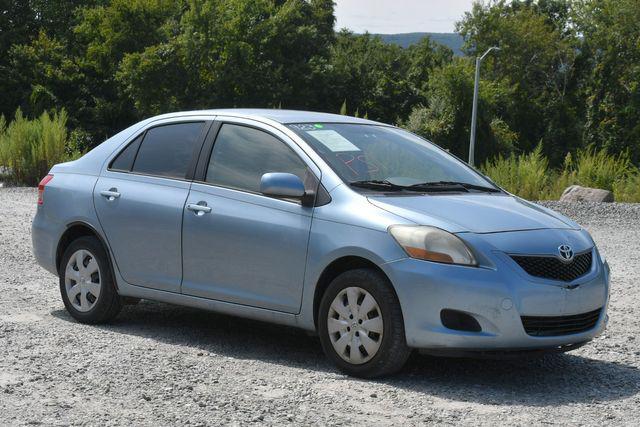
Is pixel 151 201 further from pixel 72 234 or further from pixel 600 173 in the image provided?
pixel 600 173

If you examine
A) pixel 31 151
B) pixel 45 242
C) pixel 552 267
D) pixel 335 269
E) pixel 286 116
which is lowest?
pixel 31 151

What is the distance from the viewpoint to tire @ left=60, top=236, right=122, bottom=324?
8.05m

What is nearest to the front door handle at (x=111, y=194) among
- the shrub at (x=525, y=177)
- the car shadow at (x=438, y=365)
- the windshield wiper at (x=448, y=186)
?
the car shadow at (x=438, y=365)

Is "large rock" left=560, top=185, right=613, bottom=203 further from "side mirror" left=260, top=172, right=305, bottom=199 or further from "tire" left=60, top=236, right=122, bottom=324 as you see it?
"side mirror" left=260, top=172, right=305, bottom=199

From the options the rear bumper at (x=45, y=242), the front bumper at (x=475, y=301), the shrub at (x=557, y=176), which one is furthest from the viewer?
the shrub at (x=557, y=176)

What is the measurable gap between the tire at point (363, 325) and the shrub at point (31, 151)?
1739 centimetres

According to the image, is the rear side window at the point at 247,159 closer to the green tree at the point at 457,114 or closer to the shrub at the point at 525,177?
the shrub at the point at 525,177

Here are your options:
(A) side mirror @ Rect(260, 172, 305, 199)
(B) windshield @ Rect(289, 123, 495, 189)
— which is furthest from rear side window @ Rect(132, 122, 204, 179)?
(A) side mirror @ Rect(260, 172, 305, 199)

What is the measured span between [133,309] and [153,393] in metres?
3.03

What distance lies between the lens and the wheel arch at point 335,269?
651 cm

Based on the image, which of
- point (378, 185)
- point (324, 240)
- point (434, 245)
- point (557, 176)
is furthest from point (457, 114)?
point (434, 245)

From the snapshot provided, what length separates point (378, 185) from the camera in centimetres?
686

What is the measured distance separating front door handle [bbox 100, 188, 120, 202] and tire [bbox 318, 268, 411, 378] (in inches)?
83.2

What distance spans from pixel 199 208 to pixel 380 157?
4.10 ft
